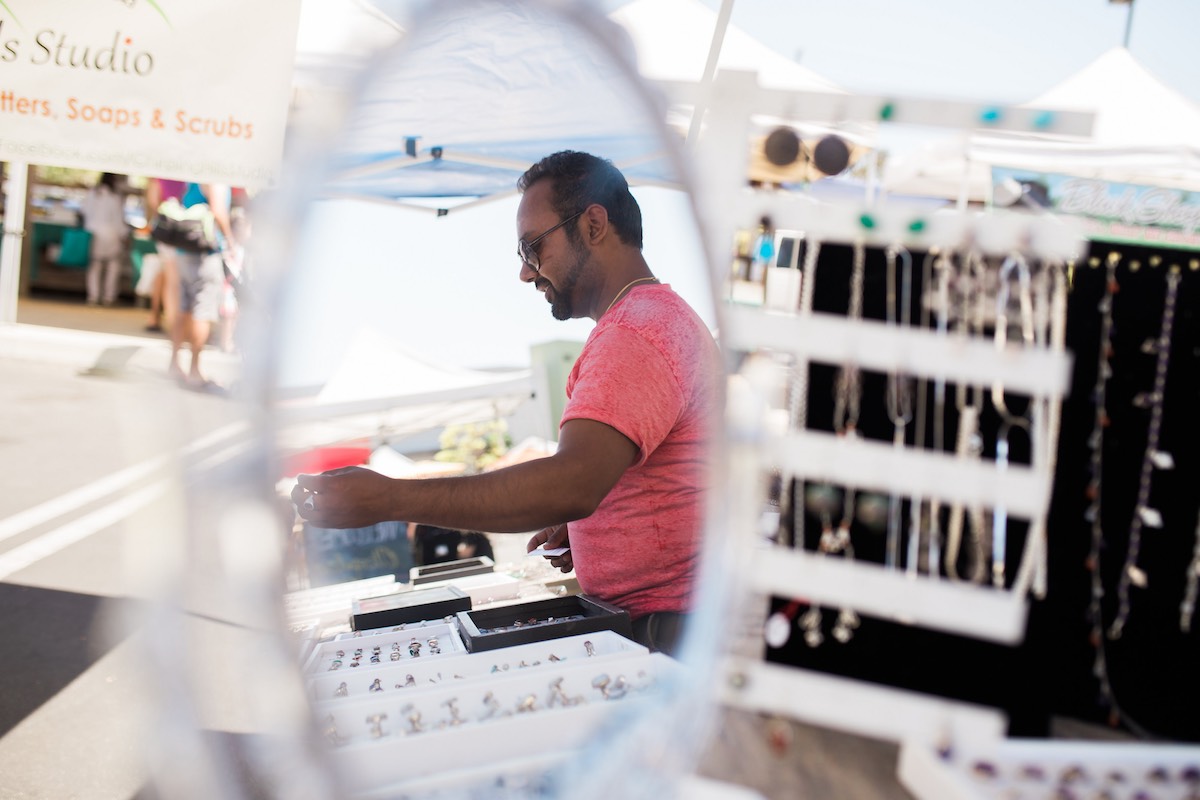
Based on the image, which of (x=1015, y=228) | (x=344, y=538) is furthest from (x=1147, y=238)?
(x=344, y=538)

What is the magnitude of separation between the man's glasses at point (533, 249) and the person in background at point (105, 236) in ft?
20.8

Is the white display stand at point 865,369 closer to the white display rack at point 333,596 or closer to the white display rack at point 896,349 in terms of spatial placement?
the white display rack at point 896,349

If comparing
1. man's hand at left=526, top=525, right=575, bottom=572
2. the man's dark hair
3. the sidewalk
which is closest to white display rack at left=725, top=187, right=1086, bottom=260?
the man's dark hair

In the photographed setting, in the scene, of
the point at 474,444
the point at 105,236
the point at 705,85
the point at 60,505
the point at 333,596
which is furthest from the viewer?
the point at 105,236

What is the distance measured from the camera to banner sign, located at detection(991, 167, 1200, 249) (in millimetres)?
823

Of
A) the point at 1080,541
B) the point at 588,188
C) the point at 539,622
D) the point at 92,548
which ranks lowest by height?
the point at 92,548

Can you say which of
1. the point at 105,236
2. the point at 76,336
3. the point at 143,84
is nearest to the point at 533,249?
the point at 143,84

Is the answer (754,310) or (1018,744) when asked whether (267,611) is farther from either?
(1018,744)

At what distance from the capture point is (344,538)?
2.12 meters

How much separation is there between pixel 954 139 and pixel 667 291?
1.14 ft

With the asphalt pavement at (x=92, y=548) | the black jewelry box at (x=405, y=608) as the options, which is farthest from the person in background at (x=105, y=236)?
the black jewelry box at (x=405, y=608)

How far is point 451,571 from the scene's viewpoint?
1640 millimetres

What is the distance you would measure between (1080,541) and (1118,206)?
0.43 m

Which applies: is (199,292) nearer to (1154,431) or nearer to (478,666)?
(478,666)
